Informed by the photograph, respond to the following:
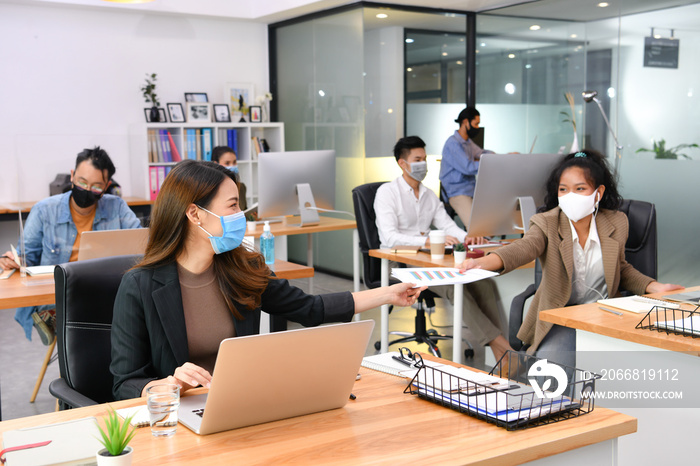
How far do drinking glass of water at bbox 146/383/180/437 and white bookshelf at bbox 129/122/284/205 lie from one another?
220 inches

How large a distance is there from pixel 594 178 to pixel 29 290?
2.52m

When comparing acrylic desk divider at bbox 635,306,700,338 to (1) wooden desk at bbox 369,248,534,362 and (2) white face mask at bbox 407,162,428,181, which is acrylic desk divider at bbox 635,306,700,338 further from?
(2) white face mask at bbox 407,162,428,181

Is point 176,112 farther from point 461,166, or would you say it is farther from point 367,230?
point 367,230

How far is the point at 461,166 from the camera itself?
655 cm

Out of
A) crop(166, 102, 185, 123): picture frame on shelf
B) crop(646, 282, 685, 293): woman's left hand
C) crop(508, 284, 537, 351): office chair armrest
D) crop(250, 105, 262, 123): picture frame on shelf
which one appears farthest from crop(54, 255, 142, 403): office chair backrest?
crop(250, 105, 262, 123): picture frame on shelf

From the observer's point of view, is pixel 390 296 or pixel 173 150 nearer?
pixel 390 296

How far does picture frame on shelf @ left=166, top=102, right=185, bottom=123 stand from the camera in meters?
7.23

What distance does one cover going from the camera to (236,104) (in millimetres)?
7680

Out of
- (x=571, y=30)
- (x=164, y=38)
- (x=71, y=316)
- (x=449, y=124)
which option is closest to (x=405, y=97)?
(x=449, y=124)

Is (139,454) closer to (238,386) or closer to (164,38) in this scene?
(238,386)

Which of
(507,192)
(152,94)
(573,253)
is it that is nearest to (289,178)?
(507,192)

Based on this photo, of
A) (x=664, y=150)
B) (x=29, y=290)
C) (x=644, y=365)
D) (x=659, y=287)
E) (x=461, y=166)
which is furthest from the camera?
(x=461, y=166)

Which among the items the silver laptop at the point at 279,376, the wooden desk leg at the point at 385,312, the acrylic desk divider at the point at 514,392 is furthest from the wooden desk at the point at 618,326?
the wooden desk leg at the point at 385,312

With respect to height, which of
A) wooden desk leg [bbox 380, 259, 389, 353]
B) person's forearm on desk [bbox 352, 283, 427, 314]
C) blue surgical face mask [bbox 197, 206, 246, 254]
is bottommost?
wooden desk leg [bbox 380, 259, 389, 353]
